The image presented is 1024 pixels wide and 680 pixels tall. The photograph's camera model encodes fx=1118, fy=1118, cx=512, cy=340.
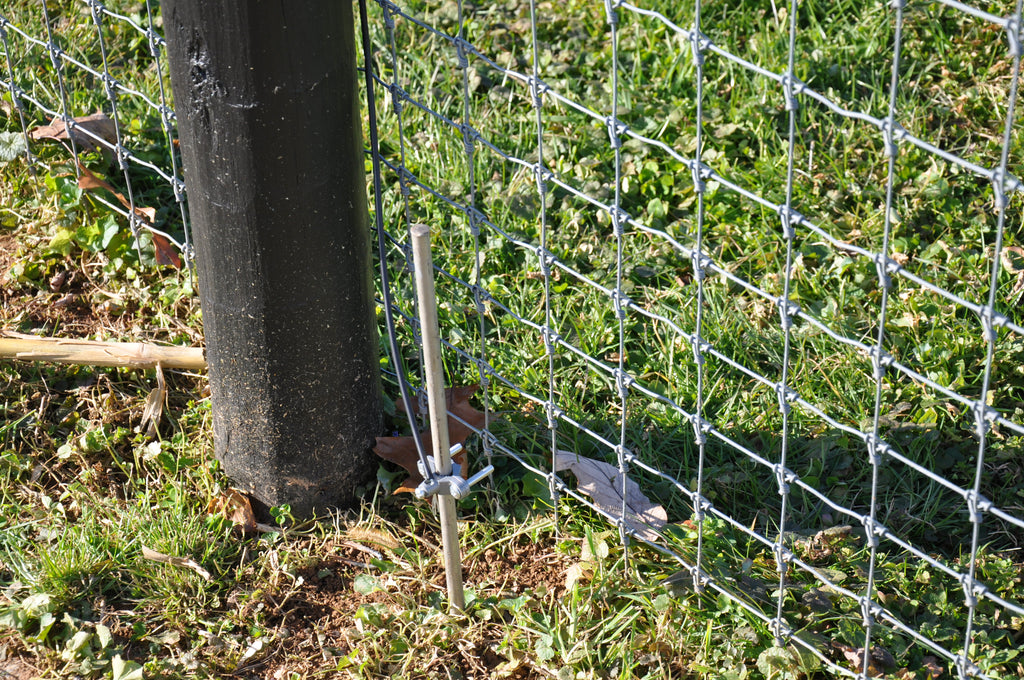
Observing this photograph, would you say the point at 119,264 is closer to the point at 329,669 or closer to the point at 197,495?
the point at 197,495

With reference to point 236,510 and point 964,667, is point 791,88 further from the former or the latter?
point 236,510

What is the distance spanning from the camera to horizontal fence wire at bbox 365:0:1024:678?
2.28 metres

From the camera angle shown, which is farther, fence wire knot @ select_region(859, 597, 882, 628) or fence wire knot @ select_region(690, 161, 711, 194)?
fence wire knot @ select_region(859, 597, 882, 628)

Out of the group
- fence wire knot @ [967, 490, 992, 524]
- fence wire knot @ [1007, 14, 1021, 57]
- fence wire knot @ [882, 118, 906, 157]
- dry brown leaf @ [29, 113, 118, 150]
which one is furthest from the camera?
dry brown leaf @ [29, 113, 118, 150]

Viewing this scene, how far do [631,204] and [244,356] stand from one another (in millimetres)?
1505

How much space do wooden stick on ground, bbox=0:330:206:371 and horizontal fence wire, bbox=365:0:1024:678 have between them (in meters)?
0.58

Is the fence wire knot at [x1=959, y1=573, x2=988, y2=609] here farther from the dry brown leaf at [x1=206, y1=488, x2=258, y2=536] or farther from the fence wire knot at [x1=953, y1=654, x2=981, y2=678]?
the dry brown leaf at [x1=206, y1=488, x2=258, y2=536]

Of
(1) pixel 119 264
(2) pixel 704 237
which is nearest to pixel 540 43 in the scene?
(2) pixel 704 237

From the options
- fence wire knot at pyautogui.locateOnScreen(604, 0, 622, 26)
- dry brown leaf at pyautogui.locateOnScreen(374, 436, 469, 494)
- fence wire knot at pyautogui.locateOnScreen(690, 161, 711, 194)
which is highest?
fence wire knot at pyautogui.locateOnScreen(604, 0, 622, 26)

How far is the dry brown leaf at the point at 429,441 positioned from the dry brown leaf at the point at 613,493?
0.76ft

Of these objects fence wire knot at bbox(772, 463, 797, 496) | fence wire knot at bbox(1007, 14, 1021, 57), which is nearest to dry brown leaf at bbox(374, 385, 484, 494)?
fence wire knot at bbox(772, 463, 797, 496)

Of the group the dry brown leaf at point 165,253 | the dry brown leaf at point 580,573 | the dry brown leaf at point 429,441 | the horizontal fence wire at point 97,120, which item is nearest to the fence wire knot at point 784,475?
the dry brown leaf at point 580,573

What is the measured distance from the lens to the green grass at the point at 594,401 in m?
2.35

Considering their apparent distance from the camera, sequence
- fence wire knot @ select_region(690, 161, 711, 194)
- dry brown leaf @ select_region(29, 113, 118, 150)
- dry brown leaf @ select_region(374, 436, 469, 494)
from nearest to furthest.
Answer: fence wire knot @ select_region(690, 161, 711, 194) → dry brown leaf @ select_region(374, 436, 469, 494) → dry brown leaf @ select_region(29, 113, 118, 150)
